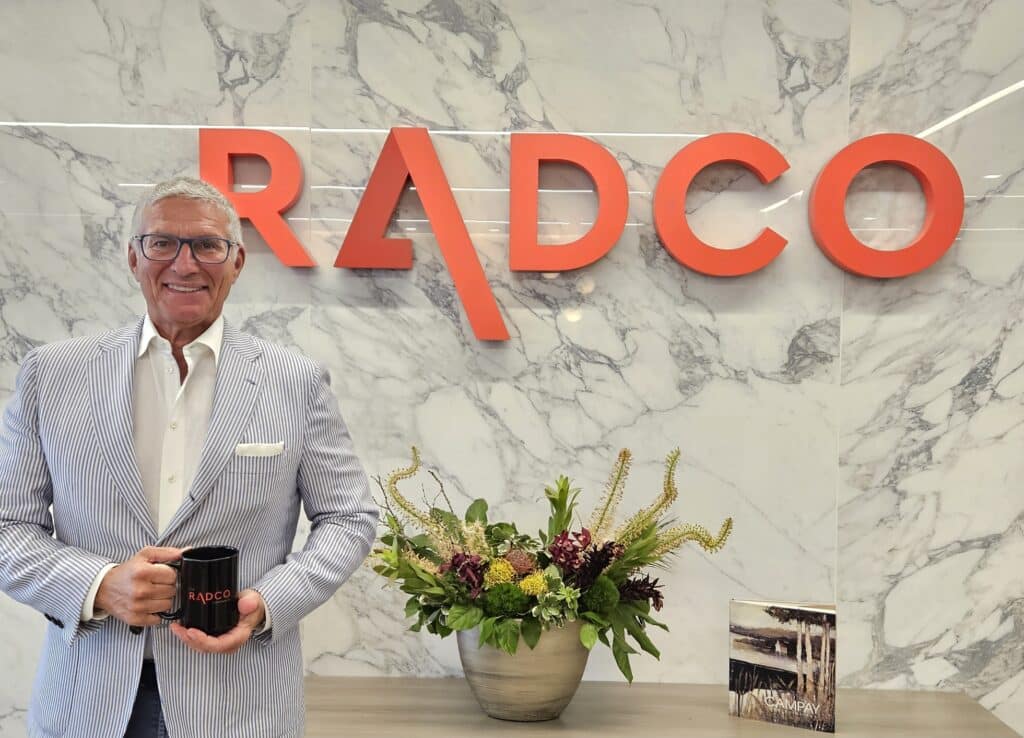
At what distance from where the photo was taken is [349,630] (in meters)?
2.62

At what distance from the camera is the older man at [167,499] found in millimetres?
1517

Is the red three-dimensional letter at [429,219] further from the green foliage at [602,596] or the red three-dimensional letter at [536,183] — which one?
the green foliage at [602,596]

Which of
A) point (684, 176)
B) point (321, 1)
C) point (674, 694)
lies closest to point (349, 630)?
point (674, 694)

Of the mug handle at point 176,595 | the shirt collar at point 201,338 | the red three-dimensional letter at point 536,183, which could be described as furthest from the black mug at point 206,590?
the red three-dimensional letter at point 536,183

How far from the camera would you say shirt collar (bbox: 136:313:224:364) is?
1638 mm

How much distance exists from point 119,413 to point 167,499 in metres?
0.17

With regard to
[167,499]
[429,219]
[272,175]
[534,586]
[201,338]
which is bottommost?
[534,586]

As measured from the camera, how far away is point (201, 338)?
1.64 m

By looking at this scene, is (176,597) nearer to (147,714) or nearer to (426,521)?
(147,714)

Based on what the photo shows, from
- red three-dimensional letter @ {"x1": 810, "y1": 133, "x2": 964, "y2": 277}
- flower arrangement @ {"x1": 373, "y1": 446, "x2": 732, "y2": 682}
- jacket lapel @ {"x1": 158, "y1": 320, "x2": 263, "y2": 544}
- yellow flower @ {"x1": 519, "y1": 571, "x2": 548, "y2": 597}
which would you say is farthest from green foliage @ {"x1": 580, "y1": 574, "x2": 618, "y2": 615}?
red three-dimensional letter @ {"x1": 810, "y1": 133, "x2": 964, "y2": 277}

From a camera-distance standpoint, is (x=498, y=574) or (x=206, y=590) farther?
(x=498, y=574)

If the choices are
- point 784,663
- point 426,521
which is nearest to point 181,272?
point 426,521

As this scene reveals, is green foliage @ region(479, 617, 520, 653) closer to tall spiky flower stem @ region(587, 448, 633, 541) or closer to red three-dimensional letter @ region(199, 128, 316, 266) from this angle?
tall spiky flower stem @ region(587, 448, 633, 541)

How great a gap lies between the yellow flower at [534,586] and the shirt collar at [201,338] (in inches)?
36.4
